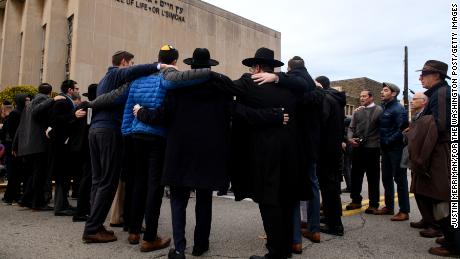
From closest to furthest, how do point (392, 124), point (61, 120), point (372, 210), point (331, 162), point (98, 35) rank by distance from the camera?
point (331, 162), point (61, 120), point (392, 124), point (372, 210), point (98, 35)

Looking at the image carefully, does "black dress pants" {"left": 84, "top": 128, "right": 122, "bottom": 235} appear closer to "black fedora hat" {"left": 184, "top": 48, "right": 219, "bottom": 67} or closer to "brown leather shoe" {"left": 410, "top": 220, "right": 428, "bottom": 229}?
"black fedora hat" {"left": 184, "top": 48, "right": 219, "bottom": 67}

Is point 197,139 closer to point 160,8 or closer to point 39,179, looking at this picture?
point 39,179

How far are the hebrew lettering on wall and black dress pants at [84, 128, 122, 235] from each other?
22990mm

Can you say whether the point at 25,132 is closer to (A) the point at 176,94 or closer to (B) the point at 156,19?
(A) the point at 176,94

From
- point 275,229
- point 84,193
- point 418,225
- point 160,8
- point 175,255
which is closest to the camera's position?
point 275,229

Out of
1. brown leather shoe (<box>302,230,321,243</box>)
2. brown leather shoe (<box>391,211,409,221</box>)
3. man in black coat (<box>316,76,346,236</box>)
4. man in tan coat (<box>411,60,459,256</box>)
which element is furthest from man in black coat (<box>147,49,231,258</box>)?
brown leather shoe (<box>391,211,409,221</box>)

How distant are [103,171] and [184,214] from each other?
1.19m

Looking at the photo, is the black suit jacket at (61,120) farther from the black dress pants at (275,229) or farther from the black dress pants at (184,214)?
the black dress pants at (275,229)

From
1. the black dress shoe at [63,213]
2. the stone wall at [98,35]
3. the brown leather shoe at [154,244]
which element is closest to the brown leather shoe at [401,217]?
the brown leather shoe at [154,244]

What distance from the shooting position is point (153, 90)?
143 inches

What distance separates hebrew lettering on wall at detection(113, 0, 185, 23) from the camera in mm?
25406

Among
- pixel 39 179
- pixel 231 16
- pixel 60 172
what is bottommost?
pixel 39 179

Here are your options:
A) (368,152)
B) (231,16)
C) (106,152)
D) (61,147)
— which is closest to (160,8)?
(231,16)

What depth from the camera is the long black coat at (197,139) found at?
3.34m
